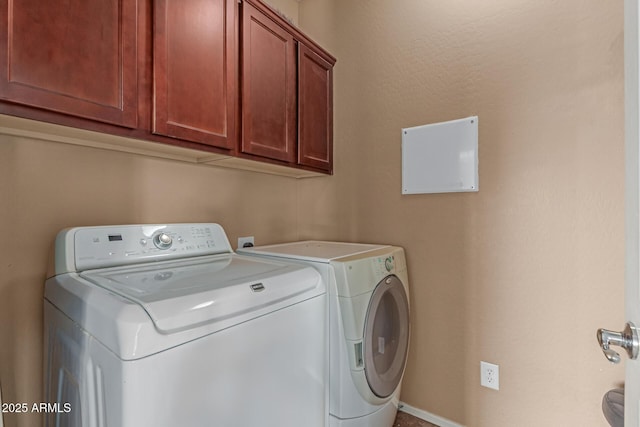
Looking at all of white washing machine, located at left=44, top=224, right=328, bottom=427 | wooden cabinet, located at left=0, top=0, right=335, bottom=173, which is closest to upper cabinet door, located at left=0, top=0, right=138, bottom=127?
wooden cabinet, located at left=0, top=0, right=335, bottom=173

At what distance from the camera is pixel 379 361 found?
1450mm

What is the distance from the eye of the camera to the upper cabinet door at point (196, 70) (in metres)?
1.16

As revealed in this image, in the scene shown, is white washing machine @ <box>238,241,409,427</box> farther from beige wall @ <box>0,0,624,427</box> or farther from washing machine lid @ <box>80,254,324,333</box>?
beige wall @ <box>0,0,624,427</box>

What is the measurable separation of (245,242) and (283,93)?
0.95 m

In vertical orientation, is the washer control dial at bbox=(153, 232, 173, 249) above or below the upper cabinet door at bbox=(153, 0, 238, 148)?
below

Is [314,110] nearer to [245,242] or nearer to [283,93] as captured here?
[283,93]

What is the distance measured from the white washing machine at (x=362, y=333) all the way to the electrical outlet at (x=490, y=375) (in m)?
0.42

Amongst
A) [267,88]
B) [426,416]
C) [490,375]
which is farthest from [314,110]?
[426,416]

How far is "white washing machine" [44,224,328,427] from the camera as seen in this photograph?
69cm

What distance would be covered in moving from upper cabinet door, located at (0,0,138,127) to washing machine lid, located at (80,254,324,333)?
1.82 ft

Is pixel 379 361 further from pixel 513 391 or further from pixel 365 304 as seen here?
pixel 513 391

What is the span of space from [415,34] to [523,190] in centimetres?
114

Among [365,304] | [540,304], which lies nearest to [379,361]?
[365,304]

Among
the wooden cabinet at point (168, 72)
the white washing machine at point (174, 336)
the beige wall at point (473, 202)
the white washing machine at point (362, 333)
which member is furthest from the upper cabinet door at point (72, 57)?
the white washing machine at point (362, 333)
